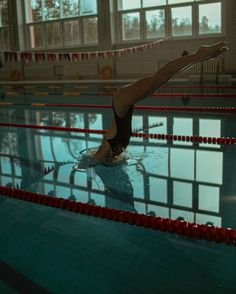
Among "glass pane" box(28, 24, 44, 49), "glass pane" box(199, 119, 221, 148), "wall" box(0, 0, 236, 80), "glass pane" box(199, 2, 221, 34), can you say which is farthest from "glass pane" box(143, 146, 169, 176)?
"glass pane" box(28, 24, 44, 49)

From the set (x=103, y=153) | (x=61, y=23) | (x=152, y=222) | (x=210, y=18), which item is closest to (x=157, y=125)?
(x=103, y=153)

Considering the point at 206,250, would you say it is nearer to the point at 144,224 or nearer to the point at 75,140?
the point at 144,224

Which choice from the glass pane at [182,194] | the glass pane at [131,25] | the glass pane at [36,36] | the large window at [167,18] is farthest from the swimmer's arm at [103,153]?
the glass pane at [36,36]

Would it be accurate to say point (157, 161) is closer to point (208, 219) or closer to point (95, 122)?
point (208, 219)

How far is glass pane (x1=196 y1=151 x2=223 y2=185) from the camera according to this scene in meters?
2.69

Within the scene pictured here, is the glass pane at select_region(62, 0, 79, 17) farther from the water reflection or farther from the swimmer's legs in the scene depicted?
the swimmer's legs

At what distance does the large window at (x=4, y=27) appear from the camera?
1487cm

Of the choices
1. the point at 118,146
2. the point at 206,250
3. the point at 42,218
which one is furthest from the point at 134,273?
the point at 118,146

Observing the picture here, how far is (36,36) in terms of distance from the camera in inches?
569

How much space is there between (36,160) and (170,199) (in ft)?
5.21

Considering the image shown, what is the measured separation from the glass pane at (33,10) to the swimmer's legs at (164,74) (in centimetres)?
1267

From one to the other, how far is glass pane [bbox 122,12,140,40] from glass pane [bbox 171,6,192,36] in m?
1.32

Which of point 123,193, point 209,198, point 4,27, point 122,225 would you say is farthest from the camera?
point 4,27

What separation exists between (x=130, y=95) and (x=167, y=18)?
9.53 meters
